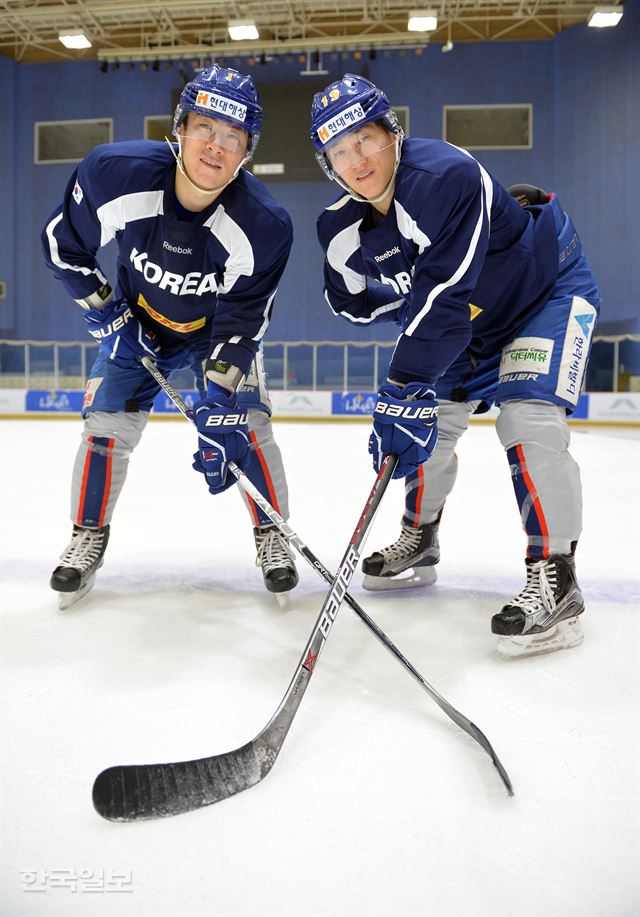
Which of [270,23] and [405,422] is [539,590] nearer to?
[405,422]

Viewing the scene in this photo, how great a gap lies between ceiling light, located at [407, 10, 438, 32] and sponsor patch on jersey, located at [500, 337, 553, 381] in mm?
10204

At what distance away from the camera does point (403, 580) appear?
1.94m

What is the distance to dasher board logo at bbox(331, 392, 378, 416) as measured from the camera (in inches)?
360

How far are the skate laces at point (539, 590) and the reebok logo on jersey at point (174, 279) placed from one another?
41.0 inches

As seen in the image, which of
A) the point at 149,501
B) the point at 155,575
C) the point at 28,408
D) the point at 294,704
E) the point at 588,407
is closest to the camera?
the point at 294,704

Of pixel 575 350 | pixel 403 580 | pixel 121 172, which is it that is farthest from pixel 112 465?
pixel 575 350

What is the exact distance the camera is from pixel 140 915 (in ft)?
2.56

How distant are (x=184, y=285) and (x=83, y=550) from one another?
2.35ft

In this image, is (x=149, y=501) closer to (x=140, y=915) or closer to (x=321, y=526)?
(x=321, y=526)

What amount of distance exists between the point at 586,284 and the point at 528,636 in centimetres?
86

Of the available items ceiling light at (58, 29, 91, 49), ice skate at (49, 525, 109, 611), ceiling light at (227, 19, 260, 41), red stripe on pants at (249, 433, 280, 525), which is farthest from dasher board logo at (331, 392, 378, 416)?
ice skate at (49, 525, 109, 611)

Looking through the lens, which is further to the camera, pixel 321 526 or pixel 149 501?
pixel 149 501

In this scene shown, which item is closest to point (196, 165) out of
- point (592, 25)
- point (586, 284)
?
point (586, 284)

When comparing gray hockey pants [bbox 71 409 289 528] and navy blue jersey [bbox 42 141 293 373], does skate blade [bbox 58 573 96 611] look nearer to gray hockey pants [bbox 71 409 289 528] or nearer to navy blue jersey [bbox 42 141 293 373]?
gray hockey pants [bbox 71 409 289 528]
